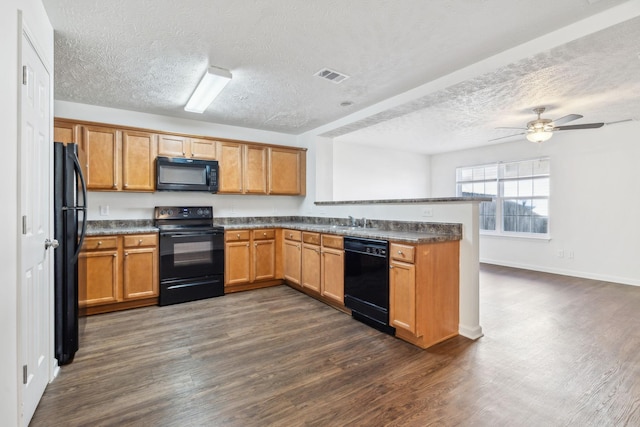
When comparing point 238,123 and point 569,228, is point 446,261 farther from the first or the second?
point 569,228

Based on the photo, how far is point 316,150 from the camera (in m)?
5.13

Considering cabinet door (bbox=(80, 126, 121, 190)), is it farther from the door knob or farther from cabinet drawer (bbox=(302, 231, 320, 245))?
cabinet drawer (bbox=(302, 231, 320, 245))

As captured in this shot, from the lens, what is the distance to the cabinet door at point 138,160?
392cm

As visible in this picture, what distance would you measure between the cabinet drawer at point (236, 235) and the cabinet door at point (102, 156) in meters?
1.46

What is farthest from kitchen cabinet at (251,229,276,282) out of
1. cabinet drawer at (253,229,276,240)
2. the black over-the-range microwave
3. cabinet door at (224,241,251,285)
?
the black over-the-range microwave

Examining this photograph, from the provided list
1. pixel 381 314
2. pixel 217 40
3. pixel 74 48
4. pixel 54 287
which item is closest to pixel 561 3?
pixel 217 40

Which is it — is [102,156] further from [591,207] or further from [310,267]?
[591,207]

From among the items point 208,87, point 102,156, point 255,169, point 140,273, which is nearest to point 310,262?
A: point 255,169

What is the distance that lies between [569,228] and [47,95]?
23.7 feet

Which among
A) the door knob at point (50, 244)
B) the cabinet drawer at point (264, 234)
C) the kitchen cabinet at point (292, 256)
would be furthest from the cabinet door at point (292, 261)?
the door knob at point (50, 244)

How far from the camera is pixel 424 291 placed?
2.66 m

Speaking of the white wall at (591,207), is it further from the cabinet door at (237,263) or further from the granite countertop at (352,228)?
the cabinet door at (237,263)

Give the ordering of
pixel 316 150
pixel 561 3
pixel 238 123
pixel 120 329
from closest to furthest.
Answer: pixel 561 3
pixel 120 329
pixel 238 123
pixel 316 150

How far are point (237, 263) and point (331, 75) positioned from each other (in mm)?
2720
